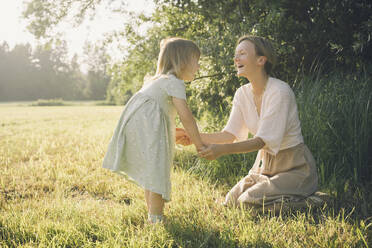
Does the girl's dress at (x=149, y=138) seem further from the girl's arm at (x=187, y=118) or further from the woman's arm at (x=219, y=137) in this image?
the woman's arm at (x=219, y=137)

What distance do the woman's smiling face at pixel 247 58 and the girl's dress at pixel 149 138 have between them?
59 centimetres

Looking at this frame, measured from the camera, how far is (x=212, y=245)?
2084 mm

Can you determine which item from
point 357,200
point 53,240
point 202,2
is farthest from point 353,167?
point 202,2

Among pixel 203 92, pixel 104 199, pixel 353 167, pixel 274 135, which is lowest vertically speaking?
pixel 104 199

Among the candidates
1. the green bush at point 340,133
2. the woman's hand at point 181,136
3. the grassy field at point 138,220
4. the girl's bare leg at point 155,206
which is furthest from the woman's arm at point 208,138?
the green bush at point 340,133

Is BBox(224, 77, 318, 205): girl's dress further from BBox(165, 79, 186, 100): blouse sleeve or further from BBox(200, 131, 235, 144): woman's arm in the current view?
BBox(165, 79, 186, 100): blouse sleeve

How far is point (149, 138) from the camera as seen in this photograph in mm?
2438

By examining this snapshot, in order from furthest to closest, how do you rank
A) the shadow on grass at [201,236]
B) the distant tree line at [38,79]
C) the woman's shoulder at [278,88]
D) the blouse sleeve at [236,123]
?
the distant tree line at [38,79], the blouse sleeve at [236,123], the woman's shoulder at [278,88], the shadow on grass at [201,236]

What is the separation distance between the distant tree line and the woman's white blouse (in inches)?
1985

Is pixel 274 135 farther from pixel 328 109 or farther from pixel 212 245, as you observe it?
pixel 328 109

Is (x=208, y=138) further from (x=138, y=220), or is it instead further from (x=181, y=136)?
(x=138, y=220)

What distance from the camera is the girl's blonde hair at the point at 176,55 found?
2.53m

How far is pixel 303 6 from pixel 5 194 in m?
4.45

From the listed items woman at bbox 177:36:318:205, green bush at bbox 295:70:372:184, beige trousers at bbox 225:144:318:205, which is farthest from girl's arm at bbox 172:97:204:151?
green bush at bbox 295:70:372:184
